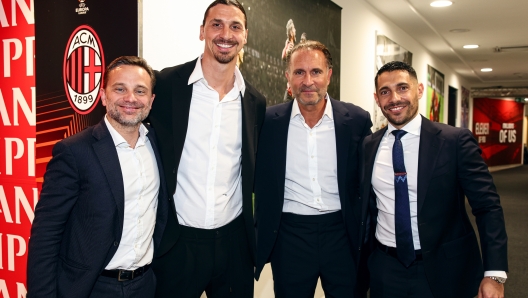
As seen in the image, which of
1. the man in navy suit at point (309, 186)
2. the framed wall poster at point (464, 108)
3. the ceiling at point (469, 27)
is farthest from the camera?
the framed wall poster at point (464, 108)

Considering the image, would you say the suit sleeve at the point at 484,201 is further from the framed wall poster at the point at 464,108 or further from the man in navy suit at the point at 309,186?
the framed wall poster at the point at 464,108

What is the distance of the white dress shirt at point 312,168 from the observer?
8.20 ft

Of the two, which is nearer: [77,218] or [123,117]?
[77,218]

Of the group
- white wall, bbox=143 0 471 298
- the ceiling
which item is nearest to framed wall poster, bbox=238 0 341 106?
white wall, bbox=143 0 471 298

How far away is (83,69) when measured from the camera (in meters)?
2.47

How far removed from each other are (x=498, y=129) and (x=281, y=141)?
2115 cm

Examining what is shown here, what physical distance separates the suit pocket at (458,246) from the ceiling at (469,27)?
4.19m

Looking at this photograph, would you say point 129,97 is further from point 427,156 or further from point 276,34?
point 276,34

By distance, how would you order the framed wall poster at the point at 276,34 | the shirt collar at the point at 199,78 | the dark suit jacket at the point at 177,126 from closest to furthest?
1. the dark suit jacket at the point at 177,126
2. the shirt collar at the point at 199,78
3. the framed wall poster at the point at 276,34

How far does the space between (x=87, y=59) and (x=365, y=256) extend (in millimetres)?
1930

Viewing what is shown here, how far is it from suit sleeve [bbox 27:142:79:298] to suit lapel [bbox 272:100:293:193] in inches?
45.6

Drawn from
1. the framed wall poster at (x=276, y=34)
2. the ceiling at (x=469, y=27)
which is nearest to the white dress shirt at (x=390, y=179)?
the framed wall poster at (x=276, y=34)

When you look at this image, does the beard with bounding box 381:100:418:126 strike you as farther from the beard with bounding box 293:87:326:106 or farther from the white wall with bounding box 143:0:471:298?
the white wall with bounding box 143:0:471:298

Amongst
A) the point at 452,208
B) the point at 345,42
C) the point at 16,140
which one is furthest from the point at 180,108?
the point at 345,42
